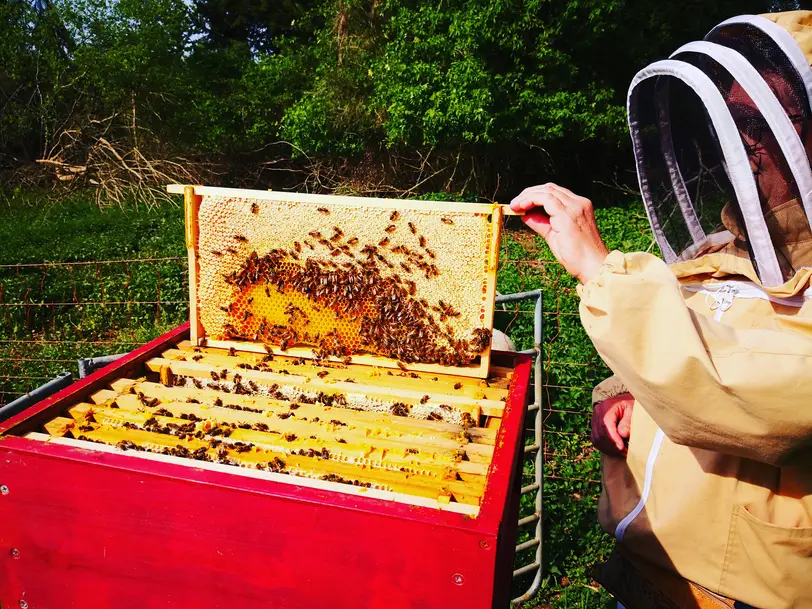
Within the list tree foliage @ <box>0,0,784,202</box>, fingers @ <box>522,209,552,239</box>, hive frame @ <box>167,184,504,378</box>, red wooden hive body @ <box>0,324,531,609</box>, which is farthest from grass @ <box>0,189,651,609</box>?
tree foliage @ <box>0,0,784,202</box>

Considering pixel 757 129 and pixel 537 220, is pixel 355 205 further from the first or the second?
pixel 757 129

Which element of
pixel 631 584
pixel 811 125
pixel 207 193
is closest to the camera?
pixel 811 125

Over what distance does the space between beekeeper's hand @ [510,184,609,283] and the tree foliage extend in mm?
13236

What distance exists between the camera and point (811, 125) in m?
1.57

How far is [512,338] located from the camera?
6.91 metres

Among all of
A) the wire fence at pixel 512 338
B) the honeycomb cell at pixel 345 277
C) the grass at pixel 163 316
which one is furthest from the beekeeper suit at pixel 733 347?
the grass at pixel 163 316

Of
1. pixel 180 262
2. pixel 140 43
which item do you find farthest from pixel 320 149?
pixel 180 262

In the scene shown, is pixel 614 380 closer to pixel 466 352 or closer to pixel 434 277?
pixel 466 352

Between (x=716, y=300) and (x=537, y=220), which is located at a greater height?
(x=537, y=220)

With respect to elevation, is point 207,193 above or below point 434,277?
above

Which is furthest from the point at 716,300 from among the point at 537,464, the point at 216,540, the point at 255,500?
the point at 537,464

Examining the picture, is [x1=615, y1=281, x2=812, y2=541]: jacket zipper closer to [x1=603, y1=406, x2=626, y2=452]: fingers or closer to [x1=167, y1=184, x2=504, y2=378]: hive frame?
[x1=603, y1=406, x2=626, y2=452]: fingers

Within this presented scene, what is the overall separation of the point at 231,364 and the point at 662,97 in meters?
2.08

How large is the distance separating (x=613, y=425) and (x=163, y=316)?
822 centimetres
